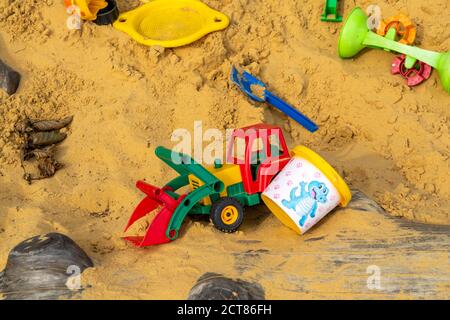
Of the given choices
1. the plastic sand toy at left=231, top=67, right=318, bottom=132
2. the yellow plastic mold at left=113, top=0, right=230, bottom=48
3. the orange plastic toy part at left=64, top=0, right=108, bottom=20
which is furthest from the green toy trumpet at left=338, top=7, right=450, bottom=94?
the orange plastic toy part at left=64, top=0, right=108, bottom=20

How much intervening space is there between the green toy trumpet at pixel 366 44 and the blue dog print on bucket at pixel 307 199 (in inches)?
47.1

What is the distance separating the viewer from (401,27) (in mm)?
3393

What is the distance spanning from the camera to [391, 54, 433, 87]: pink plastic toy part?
3274mm

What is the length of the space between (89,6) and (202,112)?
92 centimetres

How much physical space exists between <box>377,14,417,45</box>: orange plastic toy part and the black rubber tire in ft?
4.97

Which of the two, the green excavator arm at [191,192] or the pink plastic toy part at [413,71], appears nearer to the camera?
the green excavator arm at [191,192]

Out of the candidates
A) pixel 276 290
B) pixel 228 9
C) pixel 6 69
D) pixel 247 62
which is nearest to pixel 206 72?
pixel 247 62

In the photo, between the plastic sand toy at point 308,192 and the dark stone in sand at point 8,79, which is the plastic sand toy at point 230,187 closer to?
the plastic sand toy at point 308,192

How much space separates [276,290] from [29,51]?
198 centimetres

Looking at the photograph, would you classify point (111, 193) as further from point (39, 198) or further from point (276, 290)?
point (276, 290)

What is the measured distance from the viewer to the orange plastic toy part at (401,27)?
336 cm

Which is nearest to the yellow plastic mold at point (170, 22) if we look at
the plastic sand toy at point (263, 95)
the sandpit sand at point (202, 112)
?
the sandpit sand at point (202, 112)

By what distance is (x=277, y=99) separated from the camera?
3.09m

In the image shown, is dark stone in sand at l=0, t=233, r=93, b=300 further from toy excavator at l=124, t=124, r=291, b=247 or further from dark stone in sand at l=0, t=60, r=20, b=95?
dark stone in sand at l=0, t=60, r=20, b=95
